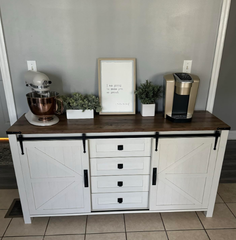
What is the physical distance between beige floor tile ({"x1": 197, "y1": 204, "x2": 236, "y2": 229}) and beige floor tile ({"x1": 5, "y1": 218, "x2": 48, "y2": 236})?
140 centimetres

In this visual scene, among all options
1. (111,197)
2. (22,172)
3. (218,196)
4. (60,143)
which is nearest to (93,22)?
(60,143)

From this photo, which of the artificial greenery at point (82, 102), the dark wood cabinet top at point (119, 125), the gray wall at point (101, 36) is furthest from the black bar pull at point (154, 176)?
the gray wall at point (101, 36)

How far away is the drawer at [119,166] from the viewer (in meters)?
1.68

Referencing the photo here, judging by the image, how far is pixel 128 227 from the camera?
1807 millimetres

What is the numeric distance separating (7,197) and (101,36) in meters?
1.82

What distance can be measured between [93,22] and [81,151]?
1029 mm

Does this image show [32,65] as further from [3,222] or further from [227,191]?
[227,191]

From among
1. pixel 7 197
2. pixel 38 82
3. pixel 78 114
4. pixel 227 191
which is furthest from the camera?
pixel 227 191

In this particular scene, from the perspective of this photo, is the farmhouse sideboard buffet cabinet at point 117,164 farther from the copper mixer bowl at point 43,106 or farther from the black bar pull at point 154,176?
the copper mixer bowl at point 43,106

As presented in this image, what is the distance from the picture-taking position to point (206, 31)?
1758 millimetres

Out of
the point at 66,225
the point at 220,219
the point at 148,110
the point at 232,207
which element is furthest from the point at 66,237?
the point at 232,207

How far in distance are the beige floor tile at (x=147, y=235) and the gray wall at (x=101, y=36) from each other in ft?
4.18

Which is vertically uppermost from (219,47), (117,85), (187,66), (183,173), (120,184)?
(219,47)

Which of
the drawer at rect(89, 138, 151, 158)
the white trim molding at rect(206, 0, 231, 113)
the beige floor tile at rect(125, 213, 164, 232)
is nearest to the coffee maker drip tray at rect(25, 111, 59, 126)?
the drawer at rect(89, 138, 151, 158)
